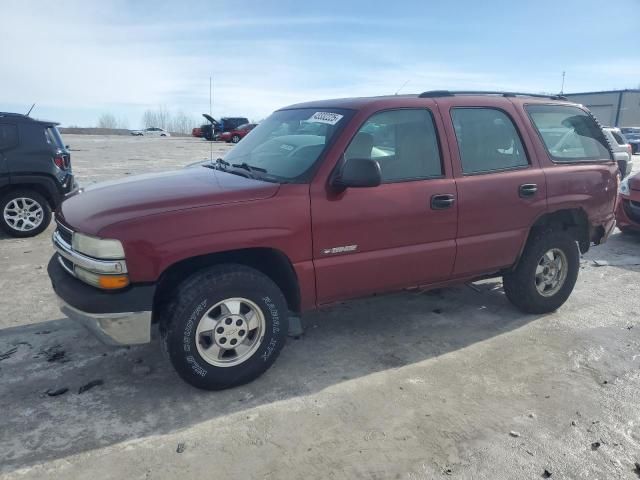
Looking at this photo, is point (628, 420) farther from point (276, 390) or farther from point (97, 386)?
point (97, 386)

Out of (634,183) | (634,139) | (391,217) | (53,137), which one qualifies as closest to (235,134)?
(634,139)

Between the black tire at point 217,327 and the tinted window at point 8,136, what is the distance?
5.64 m

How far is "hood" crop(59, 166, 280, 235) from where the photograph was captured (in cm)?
307

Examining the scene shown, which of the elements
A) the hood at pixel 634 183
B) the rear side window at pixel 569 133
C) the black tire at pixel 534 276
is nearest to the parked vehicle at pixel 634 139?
the hood at pixel 634 183

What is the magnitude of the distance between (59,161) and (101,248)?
18.2 feet

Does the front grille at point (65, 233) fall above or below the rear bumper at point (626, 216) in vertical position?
above

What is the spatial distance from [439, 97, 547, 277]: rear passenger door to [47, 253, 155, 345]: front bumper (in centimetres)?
239

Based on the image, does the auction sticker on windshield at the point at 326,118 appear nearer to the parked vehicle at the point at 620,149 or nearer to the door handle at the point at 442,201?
the door handle at the point at 442,201

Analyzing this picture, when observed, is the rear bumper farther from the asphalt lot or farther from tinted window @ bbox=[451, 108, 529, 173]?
tinted window @ bbox=[451, 108, 529, 173]

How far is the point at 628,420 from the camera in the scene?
3.11m

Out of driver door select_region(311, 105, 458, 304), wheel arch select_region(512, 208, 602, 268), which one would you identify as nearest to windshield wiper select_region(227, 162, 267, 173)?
driver door select_region(311, 105, 458, 304)

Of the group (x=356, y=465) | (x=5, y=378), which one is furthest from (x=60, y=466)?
(x=356, y=465)

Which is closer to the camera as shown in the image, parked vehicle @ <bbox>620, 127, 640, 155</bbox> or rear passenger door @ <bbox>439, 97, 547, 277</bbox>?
rear passenger door @ <bbox>439, 97, 547, 277</bbox>

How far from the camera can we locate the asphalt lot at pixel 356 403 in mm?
2697
